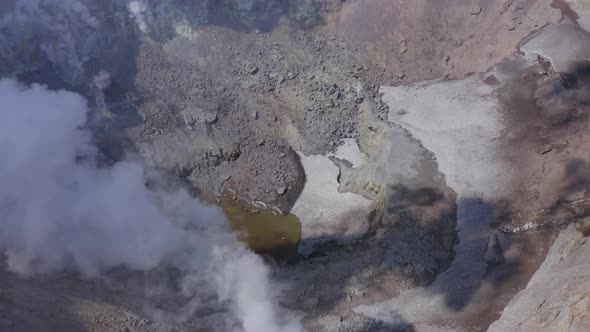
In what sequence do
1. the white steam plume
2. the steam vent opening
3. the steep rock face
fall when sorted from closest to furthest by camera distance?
the steep rock face → the steam vent opening → the white steam plume

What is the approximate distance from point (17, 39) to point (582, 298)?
21.6 meters

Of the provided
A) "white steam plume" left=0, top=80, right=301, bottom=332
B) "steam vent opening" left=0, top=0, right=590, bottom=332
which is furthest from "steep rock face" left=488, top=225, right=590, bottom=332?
"white steam plume" left=0, top=80, right=301, bottom=332

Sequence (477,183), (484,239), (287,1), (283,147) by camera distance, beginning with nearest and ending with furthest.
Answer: (484,239) → (477,183) → (283,147) → (287,1)

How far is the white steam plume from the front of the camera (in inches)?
621

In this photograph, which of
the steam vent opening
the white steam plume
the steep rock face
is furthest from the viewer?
the white steam plume

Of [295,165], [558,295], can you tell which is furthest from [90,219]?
[558,295]

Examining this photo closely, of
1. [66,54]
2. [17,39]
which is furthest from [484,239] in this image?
[17,39]

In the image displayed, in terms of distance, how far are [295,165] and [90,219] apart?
9212 mm

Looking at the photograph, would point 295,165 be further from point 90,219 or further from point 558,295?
point 558,295

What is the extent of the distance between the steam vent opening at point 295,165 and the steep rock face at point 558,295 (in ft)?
0.23

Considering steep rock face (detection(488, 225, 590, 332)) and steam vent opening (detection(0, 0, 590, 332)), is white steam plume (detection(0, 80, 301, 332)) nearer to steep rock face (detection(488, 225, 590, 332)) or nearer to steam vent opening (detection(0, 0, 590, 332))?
steam vent opening (detection(0, 0, 590, 332))

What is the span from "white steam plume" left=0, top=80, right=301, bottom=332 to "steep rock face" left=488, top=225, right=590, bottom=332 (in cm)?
621

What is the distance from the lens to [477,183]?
19750mm

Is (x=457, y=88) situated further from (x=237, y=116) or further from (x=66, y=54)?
(x=66, y=54)
